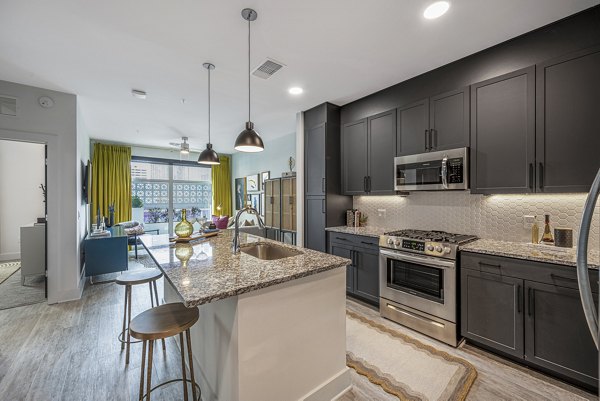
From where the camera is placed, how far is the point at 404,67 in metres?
2.87

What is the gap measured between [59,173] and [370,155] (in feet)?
13.8

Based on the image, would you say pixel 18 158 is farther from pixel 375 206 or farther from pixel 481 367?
pixel 481 367

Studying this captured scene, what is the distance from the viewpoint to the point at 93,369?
2111mm

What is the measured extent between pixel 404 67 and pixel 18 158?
309 inches

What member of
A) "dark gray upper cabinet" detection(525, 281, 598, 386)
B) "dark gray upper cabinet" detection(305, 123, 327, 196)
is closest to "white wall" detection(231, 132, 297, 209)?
"dark gray upper cabinet" detection(305, 123, 327, 196)

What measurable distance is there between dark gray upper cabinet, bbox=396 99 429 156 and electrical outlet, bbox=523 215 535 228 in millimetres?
1161

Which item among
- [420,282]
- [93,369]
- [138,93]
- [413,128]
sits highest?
[138,93]

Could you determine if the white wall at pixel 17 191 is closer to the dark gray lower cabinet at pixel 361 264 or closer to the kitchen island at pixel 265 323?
the kitchen island at pixel 265 323

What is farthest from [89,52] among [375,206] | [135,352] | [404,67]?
[375,206]

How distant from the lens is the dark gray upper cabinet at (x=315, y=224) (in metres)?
3.87

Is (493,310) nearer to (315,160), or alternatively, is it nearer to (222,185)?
(315,160)

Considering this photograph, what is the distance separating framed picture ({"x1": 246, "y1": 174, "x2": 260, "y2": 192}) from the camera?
23.1 feet

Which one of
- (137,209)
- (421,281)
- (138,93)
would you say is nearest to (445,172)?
(421,281)

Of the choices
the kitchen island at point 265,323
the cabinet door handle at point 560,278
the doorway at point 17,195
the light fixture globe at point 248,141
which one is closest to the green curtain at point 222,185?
the doorway at point 17,195
